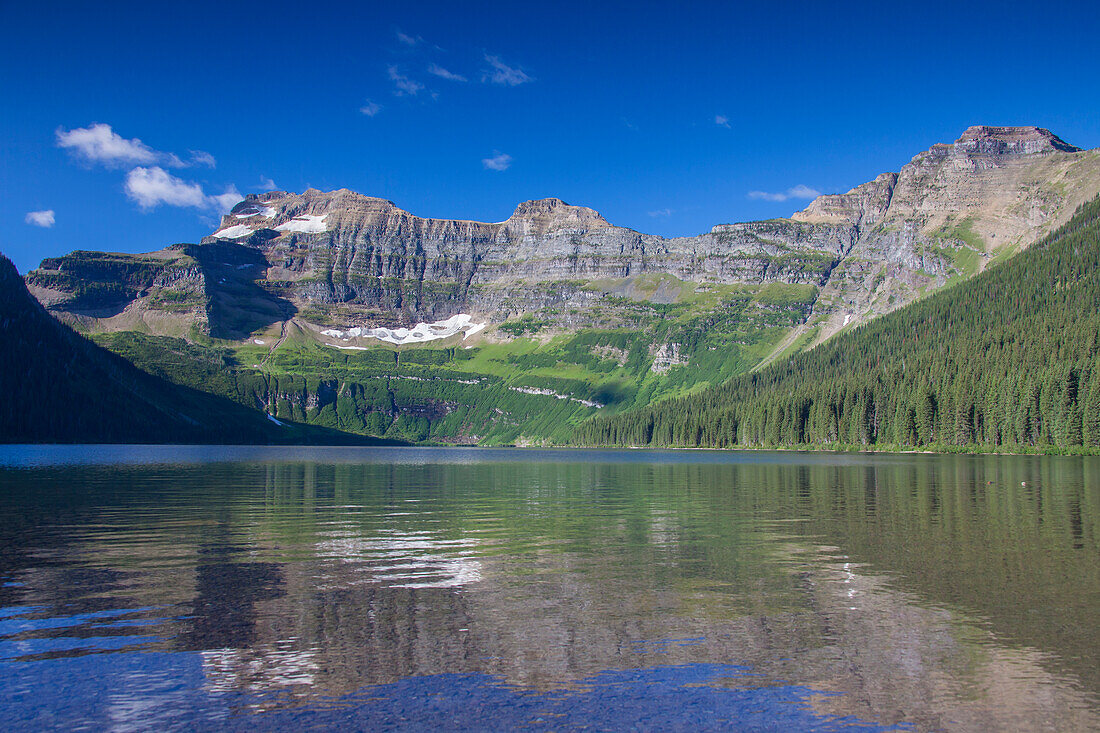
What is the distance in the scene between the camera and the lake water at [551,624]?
13.4 metres

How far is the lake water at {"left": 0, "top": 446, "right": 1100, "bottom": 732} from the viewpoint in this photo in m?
13.4

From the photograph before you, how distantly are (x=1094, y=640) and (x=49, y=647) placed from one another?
83.4ft

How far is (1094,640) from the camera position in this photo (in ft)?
57.5

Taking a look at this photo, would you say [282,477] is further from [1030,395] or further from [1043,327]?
[1043,327]

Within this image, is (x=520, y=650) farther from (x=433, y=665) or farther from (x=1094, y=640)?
(x=1094, y=640)

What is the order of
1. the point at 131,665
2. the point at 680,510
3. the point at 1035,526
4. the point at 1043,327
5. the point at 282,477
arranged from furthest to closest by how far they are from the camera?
1. the point at 1043,327
2. the point at 282,477
3. the point at 680,510
4. the point at 1035,526
5. the point at 131,665

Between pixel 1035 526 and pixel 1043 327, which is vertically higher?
pixel 1043 327

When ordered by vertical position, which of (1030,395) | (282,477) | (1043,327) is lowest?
(282,477)

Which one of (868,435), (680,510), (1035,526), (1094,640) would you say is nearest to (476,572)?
(1094,640)

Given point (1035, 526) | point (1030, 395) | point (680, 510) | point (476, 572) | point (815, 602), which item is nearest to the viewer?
point (815, 602)

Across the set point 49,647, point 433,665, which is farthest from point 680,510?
point 49,647

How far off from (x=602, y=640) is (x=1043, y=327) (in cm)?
19877

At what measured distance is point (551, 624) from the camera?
19062 millimetres

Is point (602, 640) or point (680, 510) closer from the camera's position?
point (602, 640)
